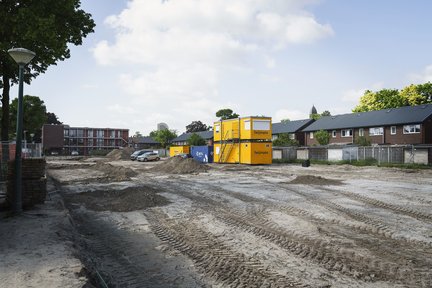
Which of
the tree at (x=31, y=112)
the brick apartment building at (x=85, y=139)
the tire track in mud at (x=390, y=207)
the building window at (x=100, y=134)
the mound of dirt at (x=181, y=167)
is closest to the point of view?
the tire track in mud at (x=390, y=207)

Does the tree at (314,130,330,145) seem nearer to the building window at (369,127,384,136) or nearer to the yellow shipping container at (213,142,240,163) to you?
the building window at (369,127,384,136)

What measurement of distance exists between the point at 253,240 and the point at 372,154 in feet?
97.3

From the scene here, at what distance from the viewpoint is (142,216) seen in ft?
30.4

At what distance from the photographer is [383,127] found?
47312 millimetres

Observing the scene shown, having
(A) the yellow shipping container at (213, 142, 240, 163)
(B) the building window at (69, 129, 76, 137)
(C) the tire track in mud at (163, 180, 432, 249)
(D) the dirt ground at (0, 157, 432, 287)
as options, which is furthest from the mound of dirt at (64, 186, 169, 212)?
(B) the building window at (69, 129, 76, 137)

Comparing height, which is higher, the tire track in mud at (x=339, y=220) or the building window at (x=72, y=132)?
the building window at (x=72, y=132)

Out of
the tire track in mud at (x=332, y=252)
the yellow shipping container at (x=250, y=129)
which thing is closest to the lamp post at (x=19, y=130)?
the tire track in mud at (x=332, y=252)

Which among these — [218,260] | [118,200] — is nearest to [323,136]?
[118,200]

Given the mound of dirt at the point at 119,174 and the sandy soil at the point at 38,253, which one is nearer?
the sandy soil at the point at 38,253

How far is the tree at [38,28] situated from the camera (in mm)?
12039

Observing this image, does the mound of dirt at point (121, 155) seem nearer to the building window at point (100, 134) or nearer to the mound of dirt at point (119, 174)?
the mound of dirt at point (119, 174)

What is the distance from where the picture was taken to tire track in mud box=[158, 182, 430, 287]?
16.3 feet

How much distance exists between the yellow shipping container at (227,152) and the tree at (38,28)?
891 inches

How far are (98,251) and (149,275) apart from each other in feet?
5.72
